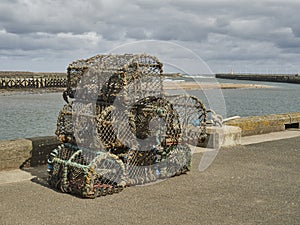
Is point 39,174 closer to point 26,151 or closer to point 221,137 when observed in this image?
point 26,151

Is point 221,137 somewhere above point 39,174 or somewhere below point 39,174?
above

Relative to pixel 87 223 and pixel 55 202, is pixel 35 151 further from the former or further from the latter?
pixel 87 223

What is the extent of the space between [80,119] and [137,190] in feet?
5.09

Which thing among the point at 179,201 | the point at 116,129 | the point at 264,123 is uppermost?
the point at 116,129

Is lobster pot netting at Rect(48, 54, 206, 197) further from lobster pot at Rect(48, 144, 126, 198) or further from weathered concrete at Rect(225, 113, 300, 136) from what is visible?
weathered concrete at Rect(225, 113, 300, 136)

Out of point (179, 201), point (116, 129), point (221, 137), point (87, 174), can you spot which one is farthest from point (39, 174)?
point (221, 137)

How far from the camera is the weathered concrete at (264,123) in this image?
1292 cm

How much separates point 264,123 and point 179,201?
7629 millimetres

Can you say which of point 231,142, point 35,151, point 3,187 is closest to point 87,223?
point 3,187

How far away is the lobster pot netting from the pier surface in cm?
30

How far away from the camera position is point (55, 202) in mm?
6480

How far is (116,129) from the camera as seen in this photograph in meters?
7.25

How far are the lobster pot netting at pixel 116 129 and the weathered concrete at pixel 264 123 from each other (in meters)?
4.85

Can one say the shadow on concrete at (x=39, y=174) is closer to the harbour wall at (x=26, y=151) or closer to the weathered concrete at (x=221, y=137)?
the harbour wall at (x=26, y=151)
